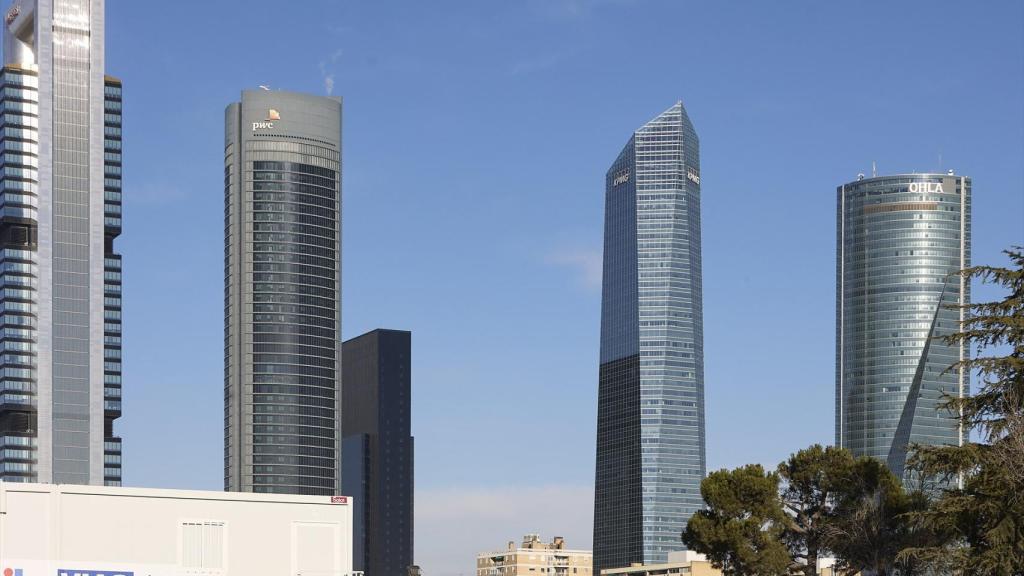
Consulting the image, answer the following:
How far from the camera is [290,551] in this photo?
58.2 m

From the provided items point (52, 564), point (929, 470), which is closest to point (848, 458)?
point (929, 470)

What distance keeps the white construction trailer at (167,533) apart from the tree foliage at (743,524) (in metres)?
25.9

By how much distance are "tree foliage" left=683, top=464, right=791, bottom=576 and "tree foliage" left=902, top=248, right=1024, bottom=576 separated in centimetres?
2751

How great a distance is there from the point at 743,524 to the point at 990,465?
3280cm

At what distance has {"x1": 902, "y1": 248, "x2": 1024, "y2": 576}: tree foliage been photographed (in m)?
47.5

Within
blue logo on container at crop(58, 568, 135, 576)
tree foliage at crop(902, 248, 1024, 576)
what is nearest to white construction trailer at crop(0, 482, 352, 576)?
blue logo on container at crop(58, 568, 135, 576)

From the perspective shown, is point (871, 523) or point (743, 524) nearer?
point (871, 523)

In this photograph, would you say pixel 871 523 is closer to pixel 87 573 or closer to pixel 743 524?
pixel 743 524

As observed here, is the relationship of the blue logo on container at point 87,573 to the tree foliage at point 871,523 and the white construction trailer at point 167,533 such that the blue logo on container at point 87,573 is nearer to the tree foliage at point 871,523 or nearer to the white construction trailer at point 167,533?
the white construction trailer at point 167,533

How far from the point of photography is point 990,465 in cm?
4828

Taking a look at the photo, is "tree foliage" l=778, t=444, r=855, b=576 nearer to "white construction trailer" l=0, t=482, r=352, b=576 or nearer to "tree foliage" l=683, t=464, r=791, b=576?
"tree foliage" l=683, t=464, r=791, b=576

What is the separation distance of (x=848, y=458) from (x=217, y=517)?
35979 mm

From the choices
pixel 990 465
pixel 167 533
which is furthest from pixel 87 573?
pixel 990 465

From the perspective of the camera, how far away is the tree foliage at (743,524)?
79.5 meters
